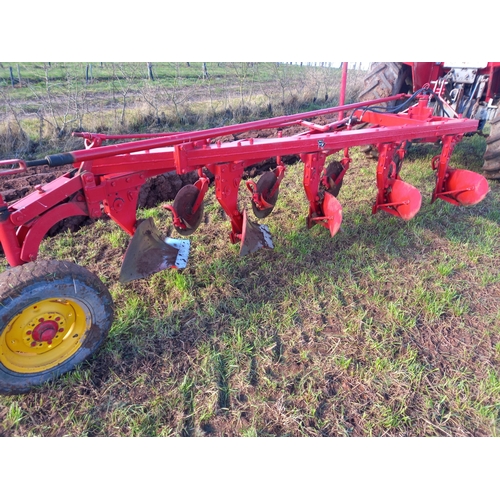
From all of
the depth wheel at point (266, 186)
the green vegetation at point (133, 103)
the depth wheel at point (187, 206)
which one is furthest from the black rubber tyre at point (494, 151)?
the green vegetation at point (133, 103)

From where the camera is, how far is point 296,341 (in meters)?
2.38

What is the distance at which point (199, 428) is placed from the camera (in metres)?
1.87

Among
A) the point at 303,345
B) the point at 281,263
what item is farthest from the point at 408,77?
the point at 303,345

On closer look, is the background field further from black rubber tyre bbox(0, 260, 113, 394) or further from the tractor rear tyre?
the tractor rear tyre

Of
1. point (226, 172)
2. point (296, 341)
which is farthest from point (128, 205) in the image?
point (296, 341)

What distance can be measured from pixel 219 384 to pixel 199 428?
0.91 feet

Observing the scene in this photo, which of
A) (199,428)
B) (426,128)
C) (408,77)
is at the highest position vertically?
(408,77)

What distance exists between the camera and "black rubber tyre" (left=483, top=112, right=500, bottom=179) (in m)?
4.17

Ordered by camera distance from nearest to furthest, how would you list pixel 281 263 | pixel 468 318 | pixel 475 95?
pixel 468 318, pixel 281 263, pixel 475 95

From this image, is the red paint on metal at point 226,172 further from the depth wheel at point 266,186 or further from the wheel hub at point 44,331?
the wheel hub at point 44,331

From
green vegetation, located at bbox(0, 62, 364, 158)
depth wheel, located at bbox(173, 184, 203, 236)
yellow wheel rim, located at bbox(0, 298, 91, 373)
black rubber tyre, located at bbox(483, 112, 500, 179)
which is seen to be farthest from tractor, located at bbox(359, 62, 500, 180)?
yellow wheel rim, located at bbox(0, 298, 91, 373)

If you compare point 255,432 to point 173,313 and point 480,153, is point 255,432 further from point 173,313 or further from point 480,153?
point 480,153

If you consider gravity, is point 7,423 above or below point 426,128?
below

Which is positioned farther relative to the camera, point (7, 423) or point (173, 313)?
point (173, 313)
